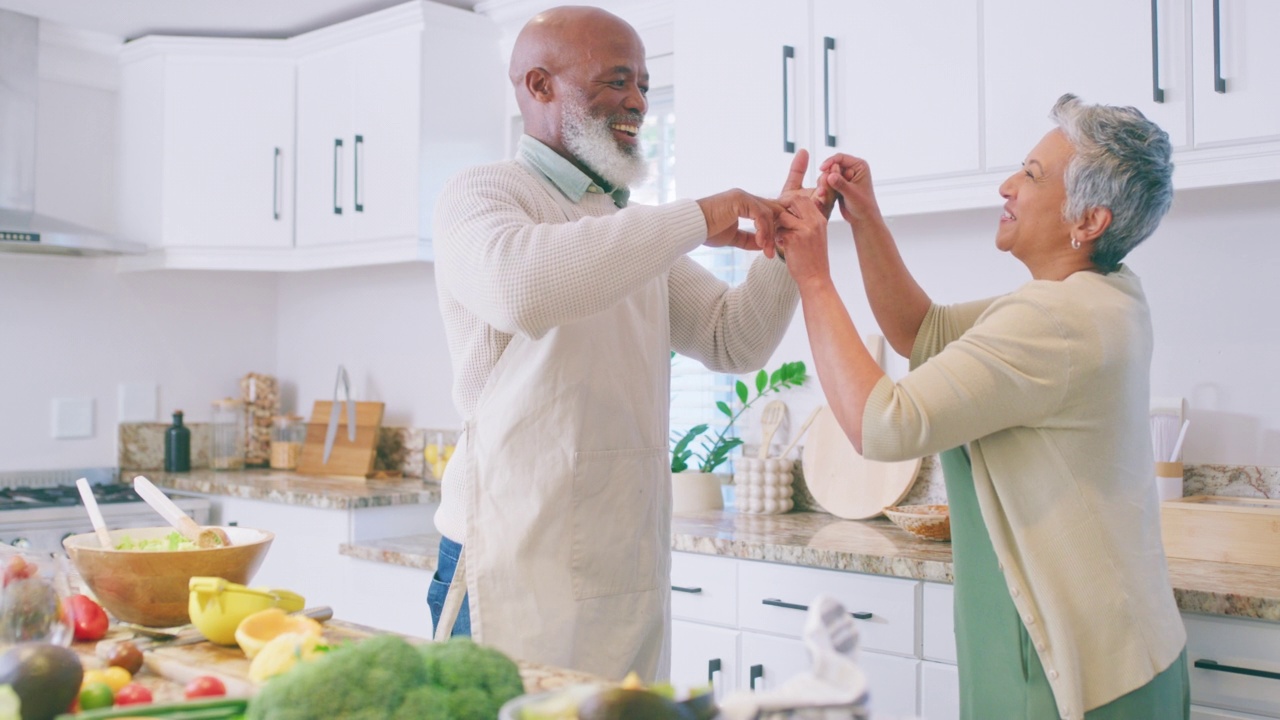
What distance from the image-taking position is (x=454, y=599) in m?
1.59

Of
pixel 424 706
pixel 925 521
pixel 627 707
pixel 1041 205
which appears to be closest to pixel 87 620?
pixel 424 706

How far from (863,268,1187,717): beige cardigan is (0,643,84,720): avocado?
3.00 ft

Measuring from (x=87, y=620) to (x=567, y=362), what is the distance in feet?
2.24

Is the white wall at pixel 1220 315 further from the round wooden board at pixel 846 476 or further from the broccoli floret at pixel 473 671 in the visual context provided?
the broccoli floret at pixel 473 671

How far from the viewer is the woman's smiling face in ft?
4.98

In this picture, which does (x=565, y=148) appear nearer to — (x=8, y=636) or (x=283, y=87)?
(x=8, y=636)

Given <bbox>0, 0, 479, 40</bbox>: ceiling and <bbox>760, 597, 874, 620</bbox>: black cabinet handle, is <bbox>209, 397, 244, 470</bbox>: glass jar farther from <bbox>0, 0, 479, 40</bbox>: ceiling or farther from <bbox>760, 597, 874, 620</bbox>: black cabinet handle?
<bbox>760, 597, 874, 620</bbox>: black cabinet handle

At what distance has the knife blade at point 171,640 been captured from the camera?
125 cm

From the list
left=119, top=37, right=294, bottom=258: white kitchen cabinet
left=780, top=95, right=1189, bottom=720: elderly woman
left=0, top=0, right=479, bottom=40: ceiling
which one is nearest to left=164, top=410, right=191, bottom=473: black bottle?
left=119, top=37, right=294, bottom=258: white kitchen cabinet

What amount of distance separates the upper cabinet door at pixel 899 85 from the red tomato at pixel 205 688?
1.96 m

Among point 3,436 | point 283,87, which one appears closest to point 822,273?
point 283,87

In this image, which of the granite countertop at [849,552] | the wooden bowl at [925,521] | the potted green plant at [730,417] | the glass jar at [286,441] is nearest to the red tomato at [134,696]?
the granite countertop at [849,552]

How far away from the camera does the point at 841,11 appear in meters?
2.70

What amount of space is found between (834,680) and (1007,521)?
79 centimetres
